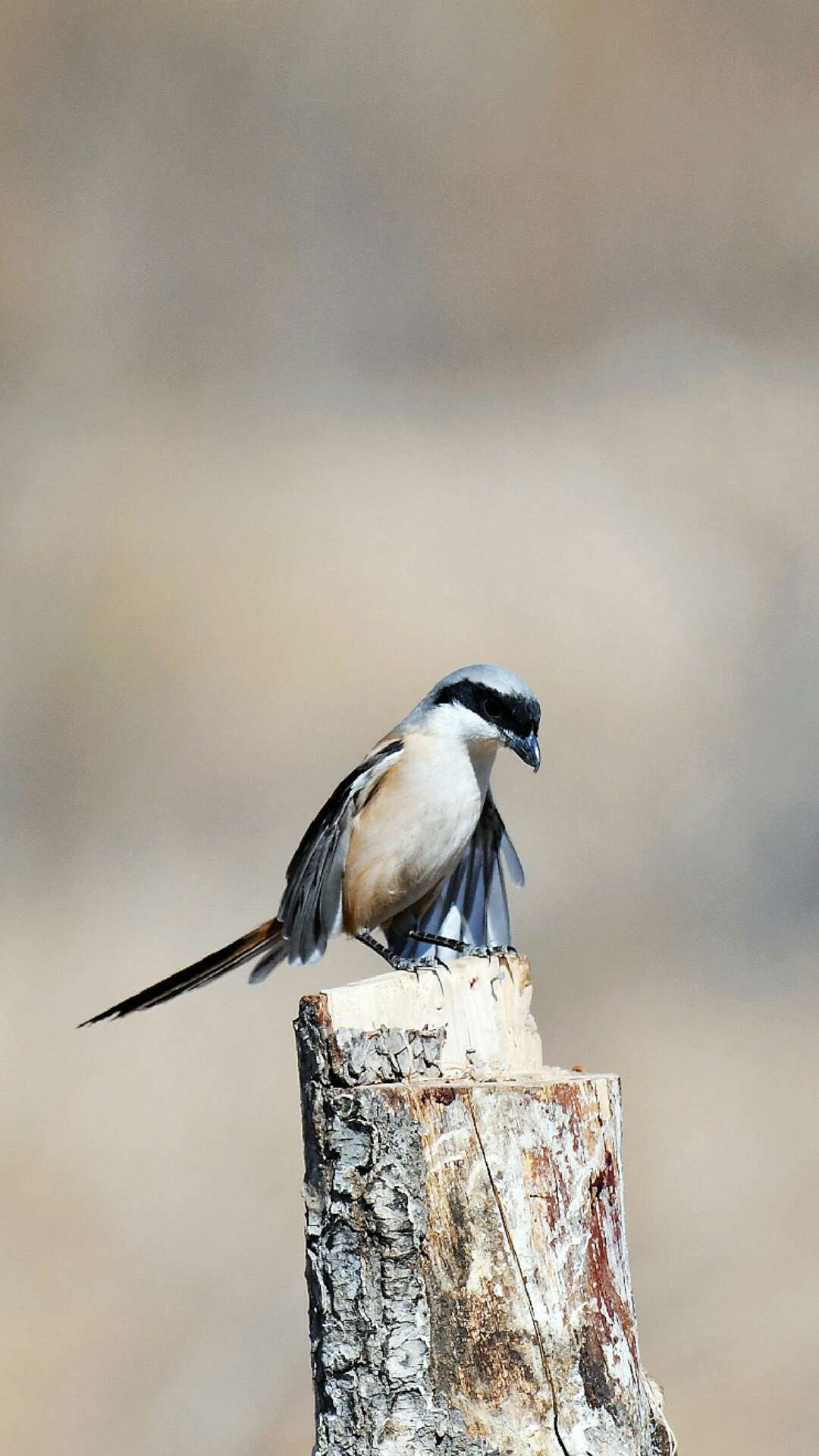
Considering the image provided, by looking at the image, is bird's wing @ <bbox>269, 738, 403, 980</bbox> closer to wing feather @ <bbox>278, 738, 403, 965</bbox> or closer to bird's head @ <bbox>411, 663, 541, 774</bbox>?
wing feather @ <bbox>278, 738, 403, 965</bbox>

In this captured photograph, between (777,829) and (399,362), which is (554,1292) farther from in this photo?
(399,362)

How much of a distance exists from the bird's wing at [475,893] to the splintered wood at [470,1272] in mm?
1164

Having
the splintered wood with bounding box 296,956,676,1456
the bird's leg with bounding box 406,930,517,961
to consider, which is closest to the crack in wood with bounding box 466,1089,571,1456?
the splintered wood with bounding box 296,956,676,1456

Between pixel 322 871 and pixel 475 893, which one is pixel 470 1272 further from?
pixel 475 893

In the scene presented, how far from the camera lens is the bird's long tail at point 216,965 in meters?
2.69

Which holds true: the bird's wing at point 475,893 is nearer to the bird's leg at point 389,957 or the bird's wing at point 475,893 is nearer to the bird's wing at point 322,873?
the bird's leg at point 389,957

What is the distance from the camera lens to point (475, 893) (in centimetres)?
311

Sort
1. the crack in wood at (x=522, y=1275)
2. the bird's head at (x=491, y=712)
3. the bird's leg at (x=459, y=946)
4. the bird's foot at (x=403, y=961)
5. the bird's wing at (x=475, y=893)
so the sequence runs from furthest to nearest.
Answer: the bird's wing at (x=475, y=893)
the bird's head at (x=491, y=712)
the bird's leg at (x=459, y=946)
the bird's foot at (x=403, y=961)
the crack in wood at (x=522, y=1275)

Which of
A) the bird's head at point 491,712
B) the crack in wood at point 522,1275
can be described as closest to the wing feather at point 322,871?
the bird's head at point 491,712

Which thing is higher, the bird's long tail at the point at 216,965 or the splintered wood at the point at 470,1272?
the bird's long tail at the point at 216,965

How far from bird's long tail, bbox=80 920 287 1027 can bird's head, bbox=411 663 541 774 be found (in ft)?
1.72

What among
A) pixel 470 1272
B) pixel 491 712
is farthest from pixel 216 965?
pixel 470 1272

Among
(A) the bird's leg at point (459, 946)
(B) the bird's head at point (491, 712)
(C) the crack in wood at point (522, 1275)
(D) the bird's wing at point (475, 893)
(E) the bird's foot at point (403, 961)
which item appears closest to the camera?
(C) the crack in wood at point (522, 1275)

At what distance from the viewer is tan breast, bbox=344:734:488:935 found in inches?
111
